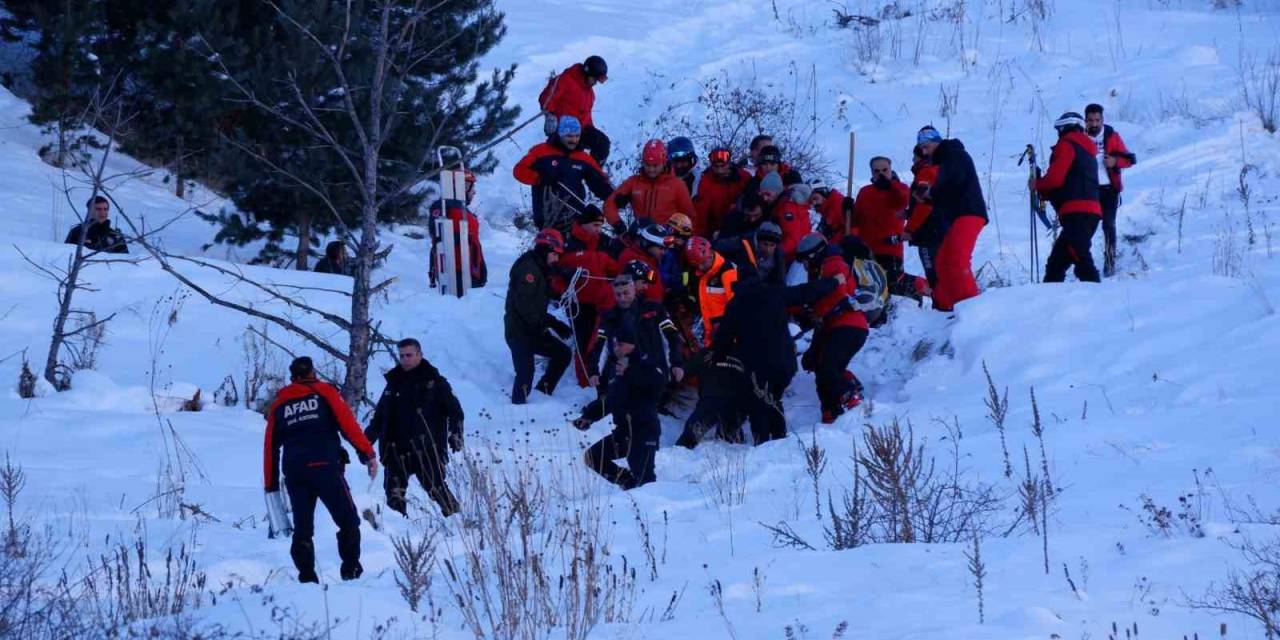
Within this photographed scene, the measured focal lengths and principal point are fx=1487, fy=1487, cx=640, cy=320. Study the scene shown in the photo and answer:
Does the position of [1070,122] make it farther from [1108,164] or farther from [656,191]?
[656,191]

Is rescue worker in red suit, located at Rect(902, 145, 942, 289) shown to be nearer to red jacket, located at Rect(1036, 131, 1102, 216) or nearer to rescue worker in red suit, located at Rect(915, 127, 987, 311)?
rescue worker in red suit, located at Rect(915, 127, 987, 311)

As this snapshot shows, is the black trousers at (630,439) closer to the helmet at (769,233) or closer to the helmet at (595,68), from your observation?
the helmet at (769,233)

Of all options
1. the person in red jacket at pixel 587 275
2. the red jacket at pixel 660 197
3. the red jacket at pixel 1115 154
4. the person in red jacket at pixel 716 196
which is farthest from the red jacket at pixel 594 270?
the red jacket at pixel 1115 154

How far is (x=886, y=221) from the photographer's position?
517 inches

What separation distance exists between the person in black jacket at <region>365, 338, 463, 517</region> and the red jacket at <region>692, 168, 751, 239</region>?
13.8 feet

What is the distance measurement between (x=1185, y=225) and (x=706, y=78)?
9.99 metres

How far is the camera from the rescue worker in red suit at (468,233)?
1507 cm

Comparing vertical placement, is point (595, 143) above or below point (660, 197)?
above

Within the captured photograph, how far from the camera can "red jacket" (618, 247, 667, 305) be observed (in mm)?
11977

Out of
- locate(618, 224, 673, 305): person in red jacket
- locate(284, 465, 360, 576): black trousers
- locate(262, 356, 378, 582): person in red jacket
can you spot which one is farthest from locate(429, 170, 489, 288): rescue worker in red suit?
locate(284, 465, 360, 576): black trousers

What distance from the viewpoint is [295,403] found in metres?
8.54

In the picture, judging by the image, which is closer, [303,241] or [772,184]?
[772,184]

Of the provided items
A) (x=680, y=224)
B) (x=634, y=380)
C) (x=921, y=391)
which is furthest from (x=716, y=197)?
(x=634, y=380)

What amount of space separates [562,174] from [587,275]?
141 cm
